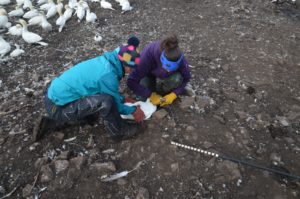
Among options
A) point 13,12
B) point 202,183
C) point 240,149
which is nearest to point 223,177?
point 202,183

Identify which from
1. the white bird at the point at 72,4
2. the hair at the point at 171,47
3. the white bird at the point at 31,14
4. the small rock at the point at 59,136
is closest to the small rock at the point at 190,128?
the hair at the point at 171,47

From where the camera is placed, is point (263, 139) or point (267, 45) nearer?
point (263, 139)

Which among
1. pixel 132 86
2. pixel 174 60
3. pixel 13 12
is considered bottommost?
pixel 13 12

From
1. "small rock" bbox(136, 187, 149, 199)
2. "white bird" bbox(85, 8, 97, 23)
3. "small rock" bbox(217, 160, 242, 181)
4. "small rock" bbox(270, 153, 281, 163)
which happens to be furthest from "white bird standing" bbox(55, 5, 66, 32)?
"small rock" bbox(270, 153, 281, 163)

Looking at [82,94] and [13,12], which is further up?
[82,94]

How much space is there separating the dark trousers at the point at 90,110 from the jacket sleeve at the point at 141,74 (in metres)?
0.47

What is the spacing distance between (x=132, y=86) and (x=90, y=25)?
10.3 ft

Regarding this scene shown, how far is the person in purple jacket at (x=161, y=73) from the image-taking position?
3.22 metres

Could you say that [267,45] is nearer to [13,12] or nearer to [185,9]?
[185,9]

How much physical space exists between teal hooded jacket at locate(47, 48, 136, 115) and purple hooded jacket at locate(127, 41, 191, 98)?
0.38 m

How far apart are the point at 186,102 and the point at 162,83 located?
1.33 ft

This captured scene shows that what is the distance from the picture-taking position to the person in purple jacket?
3.22 meters

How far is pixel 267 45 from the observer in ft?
17.2

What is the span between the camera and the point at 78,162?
324cm
